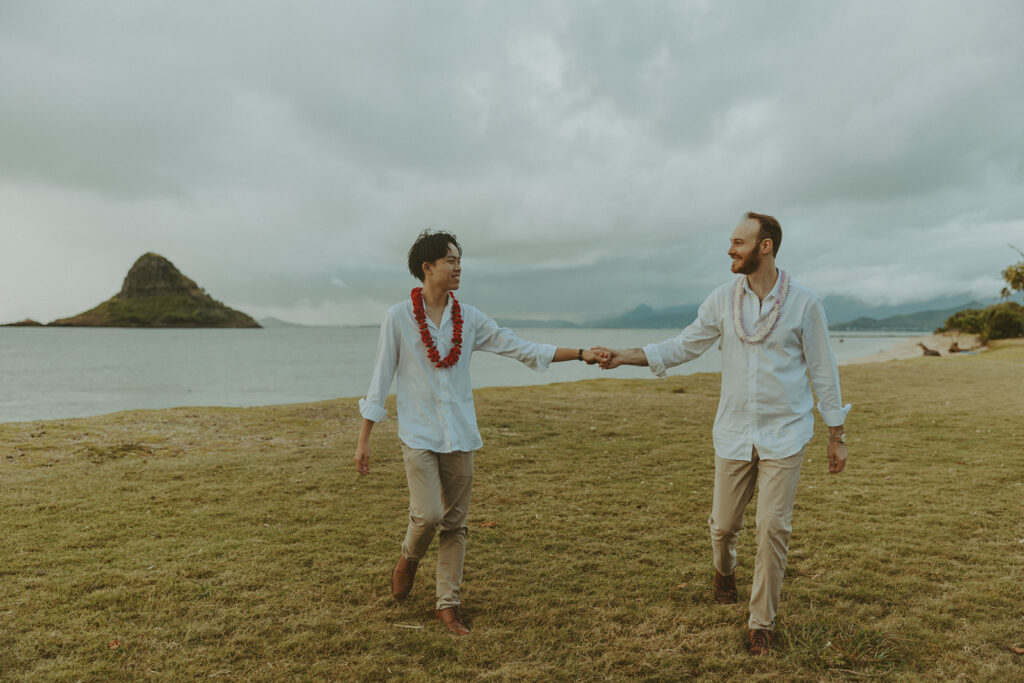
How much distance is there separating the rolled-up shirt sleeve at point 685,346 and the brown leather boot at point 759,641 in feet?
6.47

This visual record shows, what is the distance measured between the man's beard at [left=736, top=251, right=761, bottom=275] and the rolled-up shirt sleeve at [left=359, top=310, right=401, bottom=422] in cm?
256

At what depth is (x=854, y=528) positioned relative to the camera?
7020 millimetres

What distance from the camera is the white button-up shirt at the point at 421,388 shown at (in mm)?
4578

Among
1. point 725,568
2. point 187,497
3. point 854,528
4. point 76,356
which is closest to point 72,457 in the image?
point 187,497

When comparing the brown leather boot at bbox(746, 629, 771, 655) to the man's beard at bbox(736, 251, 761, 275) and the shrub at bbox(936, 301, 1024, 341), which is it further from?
the shrub at bbox(936, 301, 1024, 341)

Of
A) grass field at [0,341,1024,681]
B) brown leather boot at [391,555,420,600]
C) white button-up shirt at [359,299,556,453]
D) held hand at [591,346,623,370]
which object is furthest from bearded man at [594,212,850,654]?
brown leather boot at [391,555,420,600]

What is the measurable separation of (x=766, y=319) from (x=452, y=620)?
3.19 metres

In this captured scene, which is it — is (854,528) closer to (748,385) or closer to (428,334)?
(748,385)

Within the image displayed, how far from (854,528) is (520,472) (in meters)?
4.68

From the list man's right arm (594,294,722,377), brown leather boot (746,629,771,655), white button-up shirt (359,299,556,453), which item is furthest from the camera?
man's right arm (594,294,722,377)

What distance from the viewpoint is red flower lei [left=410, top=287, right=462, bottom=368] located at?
183 inches

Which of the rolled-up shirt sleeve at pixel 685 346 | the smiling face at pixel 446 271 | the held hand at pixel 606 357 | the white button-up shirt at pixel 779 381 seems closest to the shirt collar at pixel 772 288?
the white button-up shirt at pixel 779 381

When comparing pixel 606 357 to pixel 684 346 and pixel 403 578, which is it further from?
pixel 403 578

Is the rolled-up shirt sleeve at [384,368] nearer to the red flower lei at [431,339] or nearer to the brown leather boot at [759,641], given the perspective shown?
the red flower lei at [431,339]
